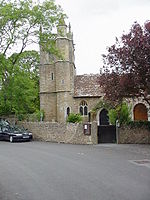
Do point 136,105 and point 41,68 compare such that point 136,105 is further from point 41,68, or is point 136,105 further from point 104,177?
point 104,177

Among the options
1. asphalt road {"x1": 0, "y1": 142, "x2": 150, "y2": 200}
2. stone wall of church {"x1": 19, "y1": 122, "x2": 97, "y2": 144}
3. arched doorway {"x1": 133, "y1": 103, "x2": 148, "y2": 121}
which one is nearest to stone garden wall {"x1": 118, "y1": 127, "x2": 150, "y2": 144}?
stone wall of church {"x1": 19, "y1": 122, "x2": 97, "y2": 144}

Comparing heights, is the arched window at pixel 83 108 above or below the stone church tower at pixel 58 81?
below

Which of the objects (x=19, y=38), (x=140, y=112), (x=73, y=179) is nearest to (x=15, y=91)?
(x=19, y=38)

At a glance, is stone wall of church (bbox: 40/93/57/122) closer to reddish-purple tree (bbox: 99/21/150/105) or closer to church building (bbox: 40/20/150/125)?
church building (bbox: 40/20/150/125)

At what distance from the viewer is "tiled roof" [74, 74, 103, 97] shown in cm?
3588

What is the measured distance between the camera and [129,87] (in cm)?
1731

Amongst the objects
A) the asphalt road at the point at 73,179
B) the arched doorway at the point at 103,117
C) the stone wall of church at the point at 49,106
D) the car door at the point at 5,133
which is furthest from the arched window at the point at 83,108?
the asphalt road at the point at 73,179

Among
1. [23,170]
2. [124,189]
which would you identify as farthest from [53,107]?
[124,189]

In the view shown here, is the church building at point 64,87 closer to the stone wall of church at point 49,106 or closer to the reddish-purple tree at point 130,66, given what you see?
the stone wall of church at point 49,106

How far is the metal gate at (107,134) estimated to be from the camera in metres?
21.5

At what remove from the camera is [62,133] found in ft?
74.0

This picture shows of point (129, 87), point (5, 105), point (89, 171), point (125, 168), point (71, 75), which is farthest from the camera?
point (71, 75)

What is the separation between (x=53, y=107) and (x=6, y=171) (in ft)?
91.3

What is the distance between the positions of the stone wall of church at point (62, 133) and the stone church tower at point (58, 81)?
1093cm
